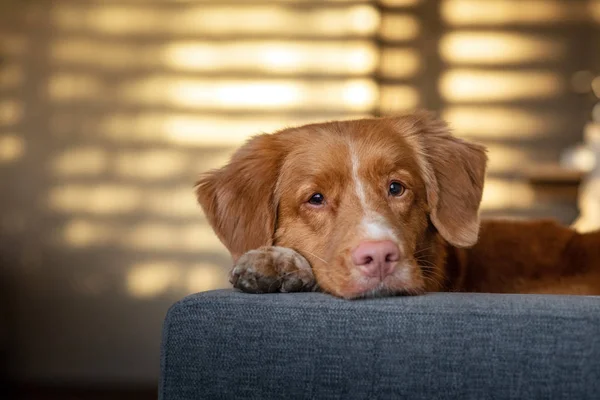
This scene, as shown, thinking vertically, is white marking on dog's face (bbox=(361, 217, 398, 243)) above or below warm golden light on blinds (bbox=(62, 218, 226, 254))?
A: above

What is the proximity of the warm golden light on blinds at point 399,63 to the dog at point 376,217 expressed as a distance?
429cm

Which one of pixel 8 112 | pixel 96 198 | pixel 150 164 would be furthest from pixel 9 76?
pixel 150 164

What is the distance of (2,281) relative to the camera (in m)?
5.66

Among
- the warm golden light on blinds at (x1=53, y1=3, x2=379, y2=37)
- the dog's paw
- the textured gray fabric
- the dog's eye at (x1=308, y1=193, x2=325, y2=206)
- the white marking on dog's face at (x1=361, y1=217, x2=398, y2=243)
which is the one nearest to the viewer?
the textured gray fabric

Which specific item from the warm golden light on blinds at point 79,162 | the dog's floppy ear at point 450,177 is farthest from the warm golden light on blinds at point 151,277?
the dog's floppy ear at point 450,177

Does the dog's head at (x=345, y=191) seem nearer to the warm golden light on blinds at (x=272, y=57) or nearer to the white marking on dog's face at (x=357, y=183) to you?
the white marking on dog's face at (x=357, y=183)

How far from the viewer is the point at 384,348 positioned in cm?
144

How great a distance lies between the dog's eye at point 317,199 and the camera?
7.59 ft

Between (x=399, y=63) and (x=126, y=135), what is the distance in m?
2.62

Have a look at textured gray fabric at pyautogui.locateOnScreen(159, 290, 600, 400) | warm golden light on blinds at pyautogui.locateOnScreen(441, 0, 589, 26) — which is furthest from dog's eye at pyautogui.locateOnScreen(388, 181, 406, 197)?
warm golden light on blinds at pyautogui.locateOnScreen(441, 0, 589, 26)

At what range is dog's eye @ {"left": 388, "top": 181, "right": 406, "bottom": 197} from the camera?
2.33 metres

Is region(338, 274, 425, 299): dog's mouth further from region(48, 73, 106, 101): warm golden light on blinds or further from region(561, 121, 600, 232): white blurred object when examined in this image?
region(561, 121, 600, 232): white blurred object

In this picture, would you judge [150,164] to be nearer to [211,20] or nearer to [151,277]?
[151,277]

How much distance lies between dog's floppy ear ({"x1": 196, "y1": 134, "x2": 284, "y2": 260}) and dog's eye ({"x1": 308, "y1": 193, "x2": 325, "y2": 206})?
0.14 m
